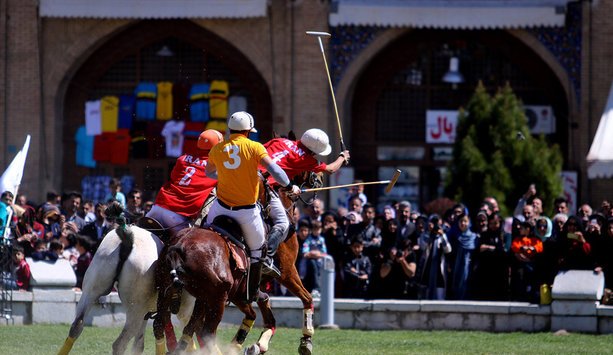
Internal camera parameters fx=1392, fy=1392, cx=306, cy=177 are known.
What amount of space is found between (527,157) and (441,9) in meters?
4.41

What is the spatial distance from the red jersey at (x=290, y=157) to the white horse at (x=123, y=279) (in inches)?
78.9

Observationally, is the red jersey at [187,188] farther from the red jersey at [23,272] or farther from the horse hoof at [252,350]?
the red jersey at [23,272]

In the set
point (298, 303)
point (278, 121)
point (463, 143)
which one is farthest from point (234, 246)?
point (278, 121)

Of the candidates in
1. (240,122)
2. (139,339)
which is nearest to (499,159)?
(240,122)

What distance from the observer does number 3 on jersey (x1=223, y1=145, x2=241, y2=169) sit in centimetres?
1347

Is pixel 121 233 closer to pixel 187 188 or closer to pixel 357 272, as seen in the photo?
pixel 187 188

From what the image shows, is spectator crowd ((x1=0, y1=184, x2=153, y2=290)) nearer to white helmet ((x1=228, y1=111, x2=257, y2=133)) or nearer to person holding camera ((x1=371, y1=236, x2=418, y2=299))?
person holding camera ((x1=371, y1=236, x2=418, y2=299))

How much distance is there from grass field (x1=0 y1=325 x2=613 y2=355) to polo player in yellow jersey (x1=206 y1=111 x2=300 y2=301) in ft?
8.14

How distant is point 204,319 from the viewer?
1318 cm

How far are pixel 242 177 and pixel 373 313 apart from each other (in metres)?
6.45

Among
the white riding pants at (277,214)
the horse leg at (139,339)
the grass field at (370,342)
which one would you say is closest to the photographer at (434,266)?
the grass field at (370,342)

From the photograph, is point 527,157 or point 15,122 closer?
point 527,157

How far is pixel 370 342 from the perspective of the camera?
1738 cm

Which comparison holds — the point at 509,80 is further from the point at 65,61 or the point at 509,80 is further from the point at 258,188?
the point at 258,188
